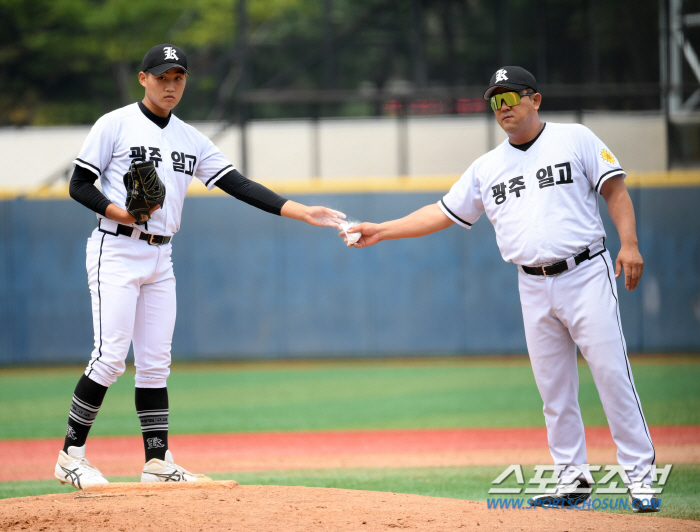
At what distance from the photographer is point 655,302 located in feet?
39.3

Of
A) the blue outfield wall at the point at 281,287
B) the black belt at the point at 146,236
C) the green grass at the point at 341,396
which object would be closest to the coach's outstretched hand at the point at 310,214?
the black belt at the point at 146,236

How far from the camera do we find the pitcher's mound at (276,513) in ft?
10.6

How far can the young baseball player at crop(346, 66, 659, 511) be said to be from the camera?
3850 mm

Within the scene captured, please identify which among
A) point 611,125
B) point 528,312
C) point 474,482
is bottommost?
point 474,482

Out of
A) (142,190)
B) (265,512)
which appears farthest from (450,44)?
(265,512)

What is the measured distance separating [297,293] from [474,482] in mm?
7654

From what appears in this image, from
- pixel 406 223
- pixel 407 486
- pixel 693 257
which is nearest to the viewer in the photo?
pixel 406 223

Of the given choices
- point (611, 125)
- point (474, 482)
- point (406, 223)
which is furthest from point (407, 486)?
point (611, 125)

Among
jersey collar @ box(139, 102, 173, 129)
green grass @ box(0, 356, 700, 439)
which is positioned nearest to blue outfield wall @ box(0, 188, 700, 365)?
green grass @ box(0, 356, 700, 439)

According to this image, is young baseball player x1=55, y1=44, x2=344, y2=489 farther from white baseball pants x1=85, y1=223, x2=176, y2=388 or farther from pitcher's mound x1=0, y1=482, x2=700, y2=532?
pitcher's mound x1=0, y1=482, x2=700, y2=532

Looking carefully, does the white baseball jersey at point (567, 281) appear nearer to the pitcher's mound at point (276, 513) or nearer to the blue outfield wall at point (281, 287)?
the pitcher's mound at point (276, 513)

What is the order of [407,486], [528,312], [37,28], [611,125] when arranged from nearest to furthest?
1. [528,312]
2. [407,486]
3. [611,125]
4. [37,28]

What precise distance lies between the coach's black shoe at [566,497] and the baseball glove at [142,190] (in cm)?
241

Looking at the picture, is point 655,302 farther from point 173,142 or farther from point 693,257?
point 173,142
